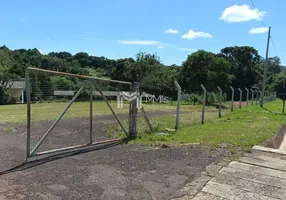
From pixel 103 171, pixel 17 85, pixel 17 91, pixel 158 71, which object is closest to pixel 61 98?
pixel 103 171

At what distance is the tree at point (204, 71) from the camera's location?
40.0 m

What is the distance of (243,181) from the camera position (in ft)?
17.7

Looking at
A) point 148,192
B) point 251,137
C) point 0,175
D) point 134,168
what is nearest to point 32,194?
point 0,175

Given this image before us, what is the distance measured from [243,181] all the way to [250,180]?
0.16 metres

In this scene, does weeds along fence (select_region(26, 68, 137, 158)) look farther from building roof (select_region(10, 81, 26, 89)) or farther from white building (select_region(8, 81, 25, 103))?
building roof (select_region(10, 81, 26, 89))

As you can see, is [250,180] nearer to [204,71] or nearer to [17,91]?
[204,71]

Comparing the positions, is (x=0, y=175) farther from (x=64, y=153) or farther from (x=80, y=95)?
(x=80, y=95)

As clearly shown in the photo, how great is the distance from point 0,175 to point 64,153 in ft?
6.58

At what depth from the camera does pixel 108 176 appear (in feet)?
18.1

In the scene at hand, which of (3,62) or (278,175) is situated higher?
(3,62)

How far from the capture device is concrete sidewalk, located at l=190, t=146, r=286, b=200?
477cm

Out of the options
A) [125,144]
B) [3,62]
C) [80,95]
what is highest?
[3,62]

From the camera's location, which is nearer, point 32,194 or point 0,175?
point 32,194

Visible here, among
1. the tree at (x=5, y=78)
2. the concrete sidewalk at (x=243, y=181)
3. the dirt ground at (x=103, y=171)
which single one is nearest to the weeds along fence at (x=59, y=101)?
the dirt ground at (x=103, y=171)
